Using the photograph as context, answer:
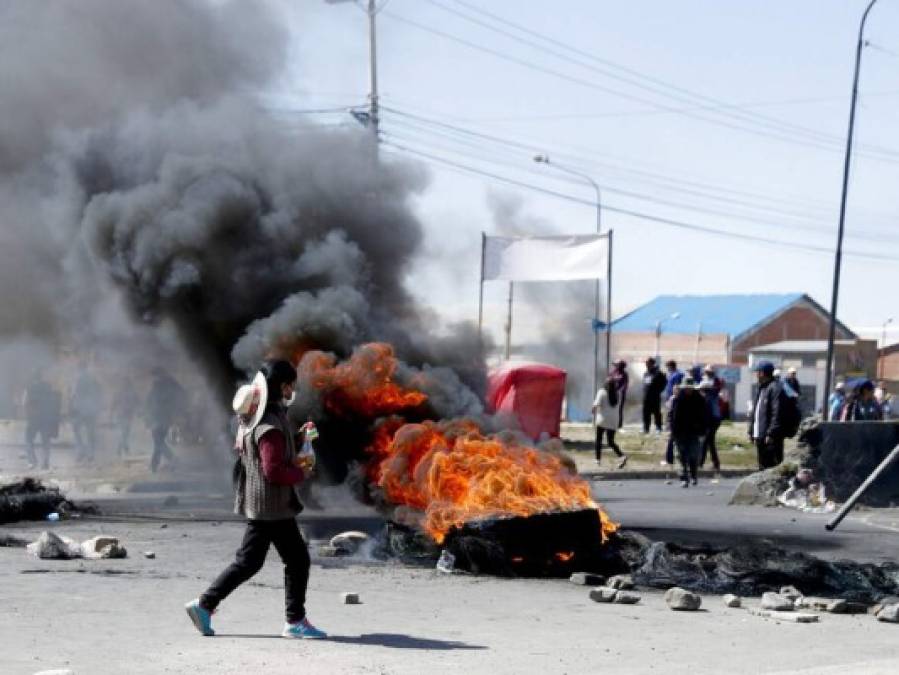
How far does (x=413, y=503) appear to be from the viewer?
1443 cm

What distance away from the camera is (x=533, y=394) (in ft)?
93.0

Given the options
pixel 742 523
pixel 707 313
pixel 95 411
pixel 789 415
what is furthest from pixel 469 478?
pixel 707 313

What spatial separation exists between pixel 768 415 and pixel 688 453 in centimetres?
155

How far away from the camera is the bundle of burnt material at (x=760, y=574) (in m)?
12.0

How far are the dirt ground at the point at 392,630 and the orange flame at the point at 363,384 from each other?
12.2ft

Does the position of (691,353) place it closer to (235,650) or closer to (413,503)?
(413,503)

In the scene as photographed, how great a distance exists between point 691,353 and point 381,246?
52.8 m

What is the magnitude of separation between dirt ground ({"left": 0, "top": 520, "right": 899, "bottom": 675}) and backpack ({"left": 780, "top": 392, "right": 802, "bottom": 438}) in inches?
474

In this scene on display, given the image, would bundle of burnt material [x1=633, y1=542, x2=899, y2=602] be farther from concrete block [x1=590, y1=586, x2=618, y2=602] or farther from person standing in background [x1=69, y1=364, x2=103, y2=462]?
person standing in background [x1=69, y1=364, x2=103, y2=462]

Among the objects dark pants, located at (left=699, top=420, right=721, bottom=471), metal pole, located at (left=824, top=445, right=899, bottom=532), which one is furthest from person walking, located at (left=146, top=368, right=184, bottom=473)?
metal pole, located at (left=824, top=445, right=899, bottom=532)

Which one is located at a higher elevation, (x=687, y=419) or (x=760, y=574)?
(x=687, y=419)

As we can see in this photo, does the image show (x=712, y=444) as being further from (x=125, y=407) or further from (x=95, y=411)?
(x=95, y=411)

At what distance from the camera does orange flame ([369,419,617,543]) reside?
43.7 ft

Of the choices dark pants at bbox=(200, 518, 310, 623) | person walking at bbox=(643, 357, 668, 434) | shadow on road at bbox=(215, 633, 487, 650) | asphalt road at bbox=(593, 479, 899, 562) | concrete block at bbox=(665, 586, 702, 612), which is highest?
person walking at bbox=(643, 357, 668, 434)
